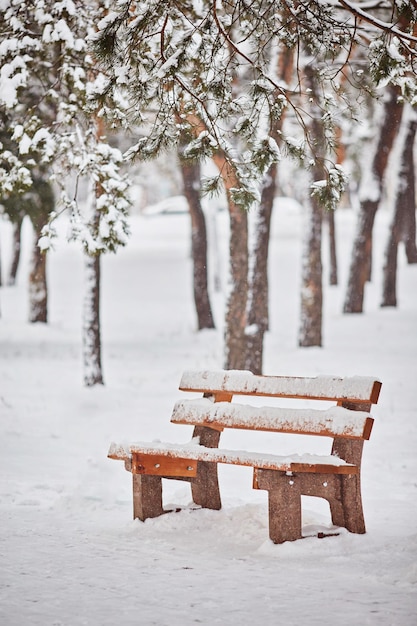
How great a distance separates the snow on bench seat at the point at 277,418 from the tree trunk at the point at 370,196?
12169 mm

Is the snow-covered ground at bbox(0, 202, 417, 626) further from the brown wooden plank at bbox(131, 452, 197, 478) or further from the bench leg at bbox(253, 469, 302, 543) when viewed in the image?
the brown wooden plank at bbox(131, 452, 197, 478)

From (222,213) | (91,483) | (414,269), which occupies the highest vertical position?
(222,213)

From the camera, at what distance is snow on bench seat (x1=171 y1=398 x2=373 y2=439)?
16.9ft

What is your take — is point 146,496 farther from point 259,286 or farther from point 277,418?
point 259,286

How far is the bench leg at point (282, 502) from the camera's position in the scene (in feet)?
16.7

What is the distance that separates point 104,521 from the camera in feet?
20.0

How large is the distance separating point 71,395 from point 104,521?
646cm

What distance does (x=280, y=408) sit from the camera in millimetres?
5438

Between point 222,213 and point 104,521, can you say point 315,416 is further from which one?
point 222,213

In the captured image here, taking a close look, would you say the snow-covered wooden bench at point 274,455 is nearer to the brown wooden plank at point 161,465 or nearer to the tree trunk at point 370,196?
the brown wooden plank at point 161,465

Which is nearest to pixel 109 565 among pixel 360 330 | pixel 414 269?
pixel 360 330

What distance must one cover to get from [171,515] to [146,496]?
0.74ft

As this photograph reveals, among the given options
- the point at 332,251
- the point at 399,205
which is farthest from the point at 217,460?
the point at 332,251

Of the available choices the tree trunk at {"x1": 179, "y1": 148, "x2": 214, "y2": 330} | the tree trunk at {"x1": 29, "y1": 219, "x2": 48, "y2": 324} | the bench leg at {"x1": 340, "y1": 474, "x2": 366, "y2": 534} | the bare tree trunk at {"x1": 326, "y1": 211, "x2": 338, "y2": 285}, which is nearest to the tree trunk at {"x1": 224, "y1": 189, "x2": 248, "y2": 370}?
the tree trunk at {"x1": 179, "y1": 148, "x2": 214, "y2": 330}
